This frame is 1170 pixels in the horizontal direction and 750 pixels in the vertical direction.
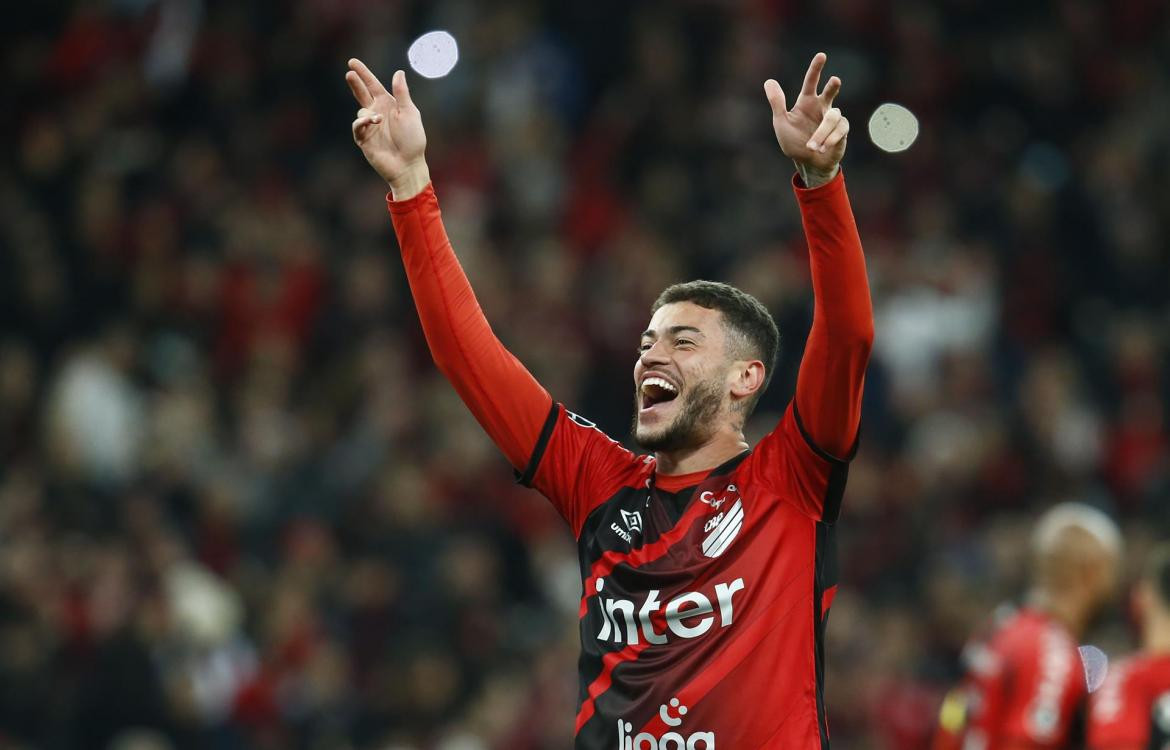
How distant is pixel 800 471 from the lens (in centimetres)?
396

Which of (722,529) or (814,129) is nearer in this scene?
(814,129)

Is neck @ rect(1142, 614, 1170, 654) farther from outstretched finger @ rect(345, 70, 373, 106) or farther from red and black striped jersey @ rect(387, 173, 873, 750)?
outstretched finger @ rect(345, 70, 373, 106)

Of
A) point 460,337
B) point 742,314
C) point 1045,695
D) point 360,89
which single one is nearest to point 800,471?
point 742,314

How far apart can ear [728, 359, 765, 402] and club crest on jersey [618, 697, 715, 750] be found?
79cm

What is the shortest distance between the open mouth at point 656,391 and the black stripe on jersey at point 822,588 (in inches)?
19.3

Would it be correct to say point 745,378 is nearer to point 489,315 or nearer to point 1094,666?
point 1094,666

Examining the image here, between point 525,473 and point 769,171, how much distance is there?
8.41 m

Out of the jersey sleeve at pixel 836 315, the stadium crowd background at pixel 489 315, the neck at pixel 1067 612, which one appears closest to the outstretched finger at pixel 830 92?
the jersey sleeve at pixel 836 315

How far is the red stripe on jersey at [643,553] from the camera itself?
4031 mm

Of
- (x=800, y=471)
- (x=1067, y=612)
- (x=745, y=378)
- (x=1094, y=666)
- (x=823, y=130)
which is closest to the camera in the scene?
(x=823, y=130)

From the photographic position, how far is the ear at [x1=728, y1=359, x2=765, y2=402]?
4.22 m

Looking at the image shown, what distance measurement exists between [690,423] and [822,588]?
0.50 metres

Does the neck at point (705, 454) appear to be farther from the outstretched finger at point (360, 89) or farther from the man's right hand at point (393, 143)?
the outstretched finger at point (360, 89)

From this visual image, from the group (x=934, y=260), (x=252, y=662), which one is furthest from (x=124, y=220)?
(x=934, y=260)
